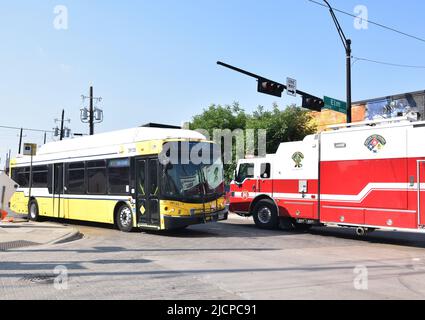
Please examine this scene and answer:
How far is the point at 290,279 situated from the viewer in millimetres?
8039

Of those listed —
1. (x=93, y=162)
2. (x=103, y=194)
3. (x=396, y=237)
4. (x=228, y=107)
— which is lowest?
(x=396, y=237)

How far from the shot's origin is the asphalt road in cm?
704

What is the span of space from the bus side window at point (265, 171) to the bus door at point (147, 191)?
14.8ft

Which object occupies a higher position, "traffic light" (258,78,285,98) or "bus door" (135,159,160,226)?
"traffic light" (258,78,285,98)

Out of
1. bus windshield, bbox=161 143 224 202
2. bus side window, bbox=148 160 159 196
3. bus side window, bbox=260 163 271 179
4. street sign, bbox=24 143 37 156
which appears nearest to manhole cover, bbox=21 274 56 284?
bus windshield, bbox=161 143 224 202

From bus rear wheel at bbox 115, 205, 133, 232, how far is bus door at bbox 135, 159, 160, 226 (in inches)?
22.2

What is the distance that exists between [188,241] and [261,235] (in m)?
2.78

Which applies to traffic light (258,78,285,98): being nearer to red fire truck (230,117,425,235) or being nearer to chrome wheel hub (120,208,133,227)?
red fire truck (230,117,425,235)

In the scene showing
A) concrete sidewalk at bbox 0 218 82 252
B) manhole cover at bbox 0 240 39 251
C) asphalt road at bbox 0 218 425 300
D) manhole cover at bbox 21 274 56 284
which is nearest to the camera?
asphalt road at bbox 0 218 425 300

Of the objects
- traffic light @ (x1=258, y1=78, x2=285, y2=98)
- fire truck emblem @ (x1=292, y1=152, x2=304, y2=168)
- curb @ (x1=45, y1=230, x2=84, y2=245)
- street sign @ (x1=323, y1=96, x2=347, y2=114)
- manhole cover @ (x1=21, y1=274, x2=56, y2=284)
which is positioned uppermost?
traffic light @ (x1=258, y1=78, x2=285, y2=98)

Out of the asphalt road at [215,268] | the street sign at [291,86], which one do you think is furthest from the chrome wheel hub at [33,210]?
the street sign at [291,86]

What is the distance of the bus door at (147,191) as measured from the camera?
46.7 ft
